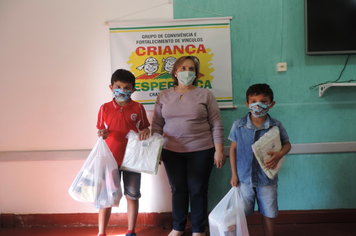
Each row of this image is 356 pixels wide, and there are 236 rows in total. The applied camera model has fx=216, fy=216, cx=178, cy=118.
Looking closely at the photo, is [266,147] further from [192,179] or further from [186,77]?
[186,77]

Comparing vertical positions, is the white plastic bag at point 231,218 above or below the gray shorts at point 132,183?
below

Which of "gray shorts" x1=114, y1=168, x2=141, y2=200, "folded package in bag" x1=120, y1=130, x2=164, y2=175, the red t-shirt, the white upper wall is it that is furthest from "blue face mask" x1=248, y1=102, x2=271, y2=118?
the white upper wall

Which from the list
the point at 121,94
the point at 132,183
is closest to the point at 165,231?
the point at 132,183

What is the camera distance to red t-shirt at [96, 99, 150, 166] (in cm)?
167

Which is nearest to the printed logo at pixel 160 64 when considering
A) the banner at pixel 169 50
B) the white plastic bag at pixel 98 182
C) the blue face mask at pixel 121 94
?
the banner at pixel 169 50

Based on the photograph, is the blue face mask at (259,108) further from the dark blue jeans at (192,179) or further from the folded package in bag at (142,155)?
the folded package in bag at (142,155)

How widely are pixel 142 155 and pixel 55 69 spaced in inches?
51.4

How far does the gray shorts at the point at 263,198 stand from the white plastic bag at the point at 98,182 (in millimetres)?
924

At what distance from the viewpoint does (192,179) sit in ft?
5.51

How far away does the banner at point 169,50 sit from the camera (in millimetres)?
1982

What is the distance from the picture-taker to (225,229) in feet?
4.65

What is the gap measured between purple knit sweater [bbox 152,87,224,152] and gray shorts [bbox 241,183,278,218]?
1.32 ft

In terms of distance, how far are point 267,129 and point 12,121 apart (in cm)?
235

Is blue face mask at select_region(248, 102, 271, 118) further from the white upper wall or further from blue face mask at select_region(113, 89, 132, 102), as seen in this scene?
the white upper wall
